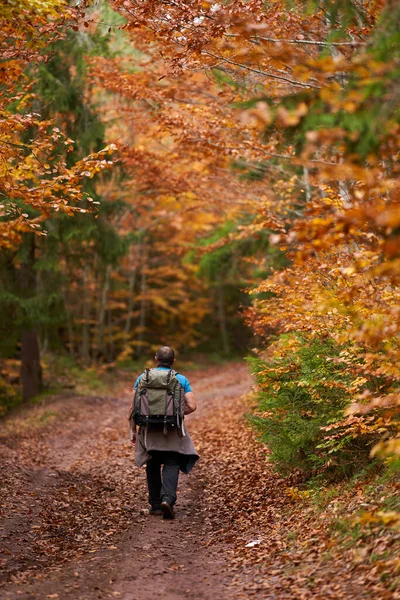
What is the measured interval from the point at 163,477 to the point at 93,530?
1021mm

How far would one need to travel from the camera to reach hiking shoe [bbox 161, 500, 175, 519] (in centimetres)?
779

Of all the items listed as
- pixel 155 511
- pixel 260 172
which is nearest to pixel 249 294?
pixel 155 511

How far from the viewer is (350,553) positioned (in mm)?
5555

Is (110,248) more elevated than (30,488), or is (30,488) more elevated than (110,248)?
(110,248)

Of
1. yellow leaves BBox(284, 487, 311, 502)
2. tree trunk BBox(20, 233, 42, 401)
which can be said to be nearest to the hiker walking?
yellow leaves BBox(284, 487, 311, 502)

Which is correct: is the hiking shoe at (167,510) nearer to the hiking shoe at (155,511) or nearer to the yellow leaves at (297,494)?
the hiking shoe at (155,511)

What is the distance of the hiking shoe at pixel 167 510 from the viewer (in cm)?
779

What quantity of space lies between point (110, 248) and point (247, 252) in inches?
165

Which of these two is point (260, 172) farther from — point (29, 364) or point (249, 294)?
point (29, 364)

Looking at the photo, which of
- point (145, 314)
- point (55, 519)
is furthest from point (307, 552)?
point (145, 314)

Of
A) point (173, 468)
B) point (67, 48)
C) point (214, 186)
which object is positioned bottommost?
point (173, 468)

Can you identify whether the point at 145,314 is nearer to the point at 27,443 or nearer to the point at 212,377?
the point at 212,377

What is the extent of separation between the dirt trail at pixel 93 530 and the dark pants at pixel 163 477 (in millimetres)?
Result: 272

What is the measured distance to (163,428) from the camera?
8.00m
